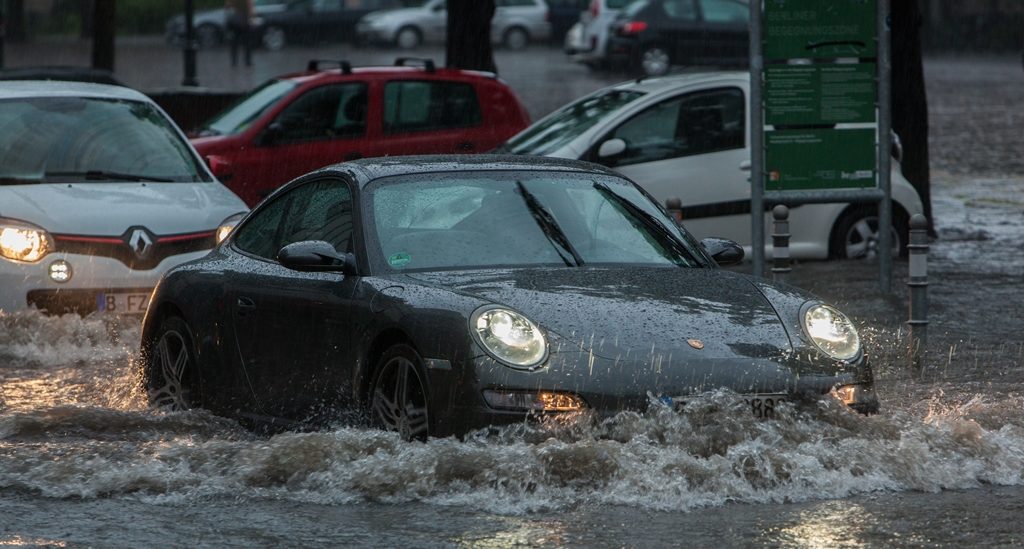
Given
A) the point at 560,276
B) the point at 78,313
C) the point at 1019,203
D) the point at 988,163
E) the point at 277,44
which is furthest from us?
the point at 277,44

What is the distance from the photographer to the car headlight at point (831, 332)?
7.45m

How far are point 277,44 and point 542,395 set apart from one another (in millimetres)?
43776

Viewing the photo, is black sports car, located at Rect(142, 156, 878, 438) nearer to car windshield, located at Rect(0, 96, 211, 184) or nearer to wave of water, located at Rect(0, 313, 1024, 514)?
wave of water, located at Rect(0, 313, 1024, 514)

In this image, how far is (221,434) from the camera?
8.49 metres

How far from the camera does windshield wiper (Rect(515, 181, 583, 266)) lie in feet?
26.7

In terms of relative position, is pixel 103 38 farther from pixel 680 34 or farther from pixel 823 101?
pixel 823 101

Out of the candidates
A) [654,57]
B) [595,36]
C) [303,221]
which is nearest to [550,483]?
[303,221]

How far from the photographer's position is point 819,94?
1388 cm

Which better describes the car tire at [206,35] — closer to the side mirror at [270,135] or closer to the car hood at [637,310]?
the side mirror at [270,135]

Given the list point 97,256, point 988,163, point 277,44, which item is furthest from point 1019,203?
point 277,44

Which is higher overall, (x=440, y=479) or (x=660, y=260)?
(x=660, y=260)

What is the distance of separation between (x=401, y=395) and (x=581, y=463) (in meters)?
0.86

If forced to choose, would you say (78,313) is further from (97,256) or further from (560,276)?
(560,276)

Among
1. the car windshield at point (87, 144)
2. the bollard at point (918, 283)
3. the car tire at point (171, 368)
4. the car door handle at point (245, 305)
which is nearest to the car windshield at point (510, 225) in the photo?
the car door handle at point (245, 305)
